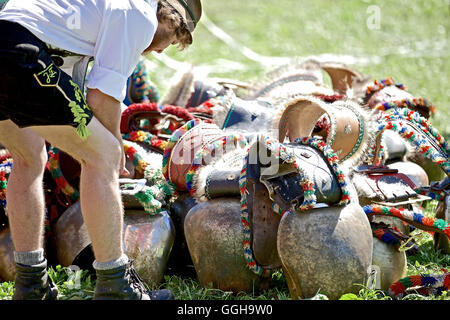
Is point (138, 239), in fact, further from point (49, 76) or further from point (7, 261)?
point (49, 76)

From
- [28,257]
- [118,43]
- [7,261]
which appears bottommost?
[7,261]

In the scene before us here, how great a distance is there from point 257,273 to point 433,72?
7638mm

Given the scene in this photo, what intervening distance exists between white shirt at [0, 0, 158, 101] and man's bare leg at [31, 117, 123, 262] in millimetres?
190

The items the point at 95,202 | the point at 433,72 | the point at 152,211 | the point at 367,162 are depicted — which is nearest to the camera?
the point at 95,202

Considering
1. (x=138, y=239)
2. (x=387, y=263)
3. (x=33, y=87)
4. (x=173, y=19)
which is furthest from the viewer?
(x=138, y=239)

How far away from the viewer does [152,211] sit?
3.17m

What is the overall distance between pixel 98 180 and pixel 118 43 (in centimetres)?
53

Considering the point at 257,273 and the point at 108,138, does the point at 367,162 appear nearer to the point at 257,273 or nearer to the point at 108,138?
the point at 257,273

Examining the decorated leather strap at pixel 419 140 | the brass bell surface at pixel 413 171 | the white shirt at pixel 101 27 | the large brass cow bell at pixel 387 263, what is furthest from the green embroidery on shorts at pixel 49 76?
the brass bell surface at pixel 413 171

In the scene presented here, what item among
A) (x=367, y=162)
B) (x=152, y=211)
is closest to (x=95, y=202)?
(x=152, y=211)

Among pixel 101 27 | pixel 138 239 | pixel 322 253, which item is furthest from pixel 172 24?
Answer: pixel 322 253

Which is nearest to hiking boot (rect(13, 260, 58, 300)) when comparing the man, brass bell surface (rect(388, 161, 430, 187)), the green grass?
the man

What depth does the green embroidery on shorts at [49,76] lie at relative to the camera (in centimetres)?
238

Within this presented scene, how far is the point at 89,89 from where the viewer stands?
2533 millimetres
